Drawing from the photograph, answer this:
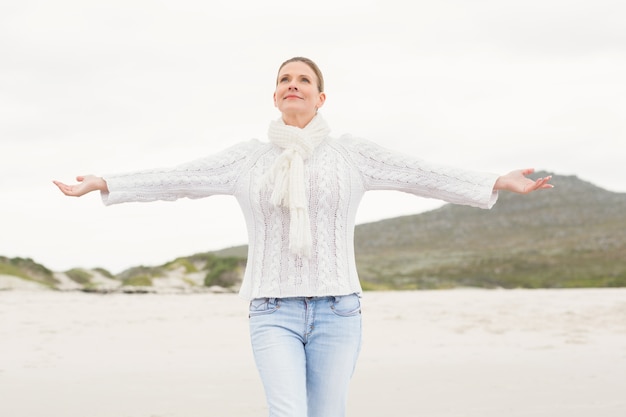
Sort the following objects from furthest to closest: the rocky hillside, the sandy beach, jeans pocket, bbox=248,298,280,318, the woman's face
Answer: the rocky hillside, the sandy beach, the woman's face, jeans pocket, bbox=248,298,280,318

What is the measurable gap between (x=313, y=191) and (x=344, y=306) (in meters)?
0.51

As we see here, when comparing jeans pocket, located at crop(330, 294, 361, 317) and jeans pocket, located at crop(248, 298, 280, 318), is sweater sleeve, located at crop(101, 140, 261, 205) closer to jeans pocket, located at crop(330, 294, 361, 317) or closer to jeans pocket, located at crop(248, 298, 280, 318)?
jeans pocket, located at crop(248, 298, 280, 318)

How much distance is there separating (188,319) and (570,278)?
9.43 meters

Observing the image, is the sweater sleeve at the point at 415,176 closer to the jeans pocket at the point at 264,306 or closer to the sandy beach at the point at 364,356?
the jeans pocket at the point at 264,306

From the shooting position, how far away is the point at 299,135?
3469 mm

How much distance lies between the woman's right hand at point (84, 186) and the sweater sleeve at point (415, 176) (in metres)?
1.16

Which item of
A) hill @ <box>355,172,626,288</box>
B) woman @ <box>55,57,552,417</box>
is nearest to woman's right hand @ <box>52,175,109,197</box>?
woman @ <box>55,57,552,417</box>

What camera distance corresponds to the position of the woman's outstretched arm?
11.8 ft

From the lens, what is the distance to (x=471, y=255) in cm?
1856

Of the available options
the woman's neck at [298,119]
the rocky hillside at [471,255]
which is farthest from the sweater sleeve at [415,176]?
the rocky hillside at [471,255]

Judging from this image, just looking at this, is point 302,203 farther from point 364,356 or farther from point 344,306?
point 364,356

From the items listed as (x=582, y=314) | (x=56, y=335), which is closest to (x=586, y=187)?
(x=582, y=314)

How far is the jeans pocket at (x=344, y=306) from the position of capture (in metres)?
3.35

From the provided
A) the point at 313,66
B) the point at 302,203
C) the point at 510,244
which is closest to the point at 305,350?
the point at 302,203
